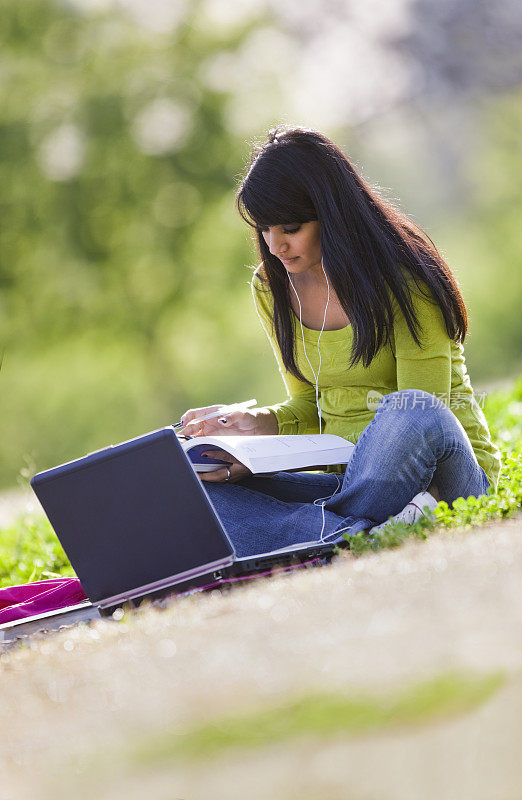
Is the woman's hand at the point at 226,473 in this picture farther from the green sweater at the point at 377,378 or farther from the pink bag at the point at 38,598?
the pink bag at the point at 38,598

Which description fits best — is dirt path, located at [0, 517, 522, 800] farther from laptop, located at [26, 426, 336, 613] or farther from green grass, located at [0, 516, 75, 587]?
green grass, located at [0, 516, 75, 587]

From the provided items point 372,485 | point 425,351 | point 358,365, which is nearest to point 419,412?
point 372,485

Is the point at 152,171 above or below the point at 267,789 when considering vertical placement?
above

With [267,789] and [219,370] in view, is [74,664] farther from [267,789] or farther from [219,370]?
[219,370]

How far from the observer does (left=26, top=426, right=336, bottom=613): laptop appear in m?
2.69

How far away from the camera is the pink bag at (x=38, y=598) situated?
3.16 m

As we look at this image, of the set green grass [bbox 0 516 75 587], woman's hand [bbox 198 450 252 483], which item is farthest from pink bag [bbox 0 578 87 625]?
green grass [bbox 0 516 75 587]

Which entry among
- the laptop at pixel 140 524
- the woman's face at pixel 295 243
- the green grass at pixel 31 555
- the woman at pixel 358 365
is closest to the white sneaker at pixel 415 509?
the woman at pixel 358 365

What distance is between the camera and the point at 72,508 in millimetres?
Answer: 2785

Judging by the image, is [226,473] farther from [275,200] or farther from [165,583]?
[275,200]

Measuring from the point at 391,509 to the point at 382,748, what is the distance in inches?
64.9

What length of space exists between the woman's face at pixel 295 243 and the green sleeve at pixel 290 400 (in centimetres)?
35

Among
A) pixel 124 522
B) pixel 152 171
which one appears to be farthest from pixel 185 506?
pixel 152 171

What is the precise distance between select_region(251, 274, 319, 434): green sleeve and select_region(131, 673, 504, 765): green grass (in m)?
2.12
